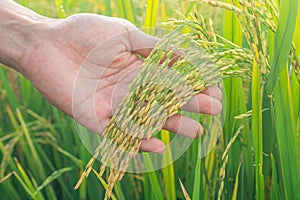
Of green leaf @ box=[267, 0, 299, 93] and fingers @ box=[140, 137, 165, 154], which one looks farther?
fingers @ box=[140, 137, 165, 154]

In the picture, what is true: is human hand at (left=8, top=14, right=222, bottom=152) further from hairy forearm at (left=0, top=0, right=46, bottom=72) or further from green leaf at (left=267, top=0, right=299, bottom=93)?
green leaf at (left=267, top=0, right=299, bottom=93)

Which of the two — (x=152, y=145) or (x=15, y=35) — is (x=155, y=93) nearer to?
(x=152, y=145)

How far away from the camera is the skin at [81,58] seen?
4.37 feet

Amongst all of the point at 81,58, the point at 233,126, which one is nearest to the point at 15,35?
the point at 81,58

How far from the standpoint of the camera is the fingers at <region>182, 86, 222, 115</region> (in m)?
1.18

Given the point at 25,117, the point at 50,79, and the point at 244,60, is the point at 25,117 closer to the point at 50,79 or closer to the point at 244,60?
the point at 50,79

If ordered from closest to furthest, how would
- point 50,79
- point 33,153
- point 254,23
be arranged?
point 254,23
point 50,79
point 33,153

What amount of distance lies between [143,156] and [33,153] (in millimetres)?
561

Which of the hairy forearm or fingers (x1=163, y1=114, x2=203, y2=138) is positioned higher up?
the hairy forearm

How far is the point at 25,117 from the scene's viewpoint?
6.51 feet

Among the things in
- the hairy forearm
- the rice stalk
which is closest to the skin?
the hairy forearm

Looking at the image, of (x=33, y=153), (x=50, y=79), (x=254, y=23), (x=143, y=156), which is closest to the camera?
(x=254, y=23)

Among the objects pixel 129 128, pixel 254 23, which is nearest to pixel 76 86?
pixel 129 128

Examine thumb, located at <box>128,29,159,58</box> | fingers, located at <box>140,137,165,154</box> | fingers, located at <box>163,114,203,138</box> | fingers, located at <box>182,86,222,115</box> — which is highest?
thumb, located at <box>128,29,159,58</box>
